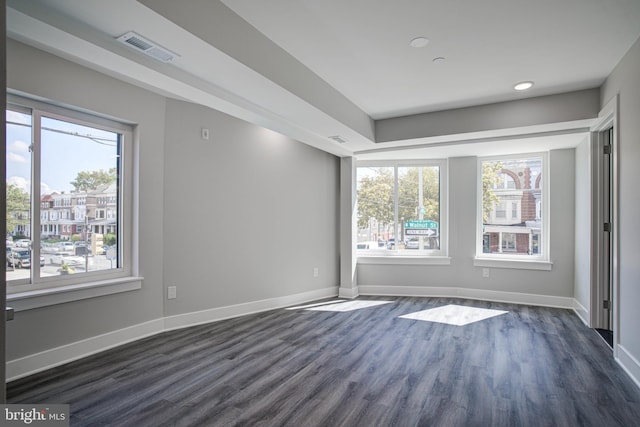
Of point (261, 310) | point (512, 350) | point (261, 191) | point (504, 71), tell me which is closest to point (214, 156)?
point (261, 191)

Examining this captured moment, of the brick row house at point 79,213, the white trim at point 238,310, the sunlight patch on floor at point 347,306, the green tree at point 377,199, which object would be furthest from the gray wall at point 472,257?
the brick row house at point 79,213

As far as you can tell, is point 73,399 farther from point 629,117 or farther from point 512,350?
point 629,117

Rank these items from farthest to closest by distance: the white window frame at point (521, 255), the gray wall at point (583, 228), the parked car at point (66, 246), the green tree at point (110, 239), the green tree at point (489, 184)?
the green tree at point (489, 184)
the white window frame at point (521, 255)
the gray wall at point (583, 228)
the green tree at point (110, 239)
the parked car at point (66, 246)

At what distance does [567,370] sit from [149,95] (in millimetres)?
4697

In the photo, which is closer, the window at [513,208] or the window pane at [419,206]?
the window at [513,208]

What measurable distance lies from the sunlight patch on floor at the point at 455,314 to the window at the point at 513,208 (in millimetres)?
1095

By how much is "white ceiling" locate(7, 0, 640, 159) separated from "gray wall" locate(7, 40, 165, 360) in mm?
153

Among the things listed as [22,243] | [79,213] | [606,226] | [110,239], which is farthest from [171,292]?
[606,226]

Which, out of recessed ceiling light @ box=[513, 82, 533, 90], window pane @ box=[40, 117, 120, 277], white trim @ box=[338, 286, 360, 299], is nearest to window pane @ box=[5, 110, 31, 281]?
window pane @ box=[40, 117, 120, 277]

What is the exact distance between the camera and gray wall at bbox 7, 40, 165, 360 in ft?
8.90

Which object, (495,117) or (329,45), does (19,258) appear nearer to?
(329,45)

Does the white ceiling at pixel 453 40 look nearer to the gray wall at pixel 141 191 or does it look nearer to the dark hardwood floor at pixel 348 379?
the gray wall at pixel 141 191

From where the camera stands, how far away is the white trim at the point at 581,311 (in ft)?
13.5

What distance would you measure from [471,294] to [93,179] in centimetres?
525
